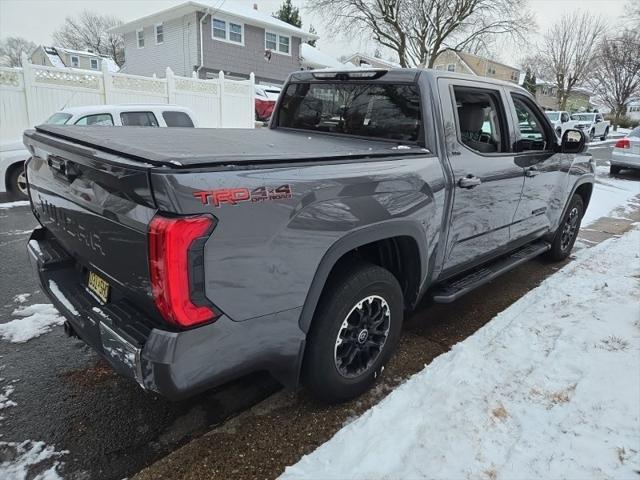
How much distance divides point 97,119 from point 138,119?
0.63 m

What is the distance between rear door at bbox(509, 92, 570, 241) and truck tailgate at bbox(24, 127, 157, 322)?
122 inches

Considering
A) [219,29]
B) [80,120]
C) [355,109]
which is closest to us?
[355,109]

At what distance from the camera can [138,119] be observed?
308 inches

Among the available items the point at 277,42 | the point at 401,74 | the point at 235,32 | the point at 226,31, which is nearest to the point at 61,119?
the point at 401,74

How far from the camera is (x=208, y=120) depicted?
15461 millimetres

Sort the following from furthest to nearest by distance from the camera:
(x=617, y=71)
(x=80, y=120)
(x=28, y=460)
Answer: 1. (x=617, y=71)
2. (x=80, y=120)
3. (x=28, y=460)

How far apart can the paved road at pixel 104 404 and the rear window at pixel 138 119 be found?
4.43 m

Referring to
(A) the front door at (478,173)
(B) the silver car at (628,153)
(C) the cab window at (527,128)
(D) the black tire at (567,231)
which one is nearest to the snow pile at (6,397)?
(A) the front door at (478,173)

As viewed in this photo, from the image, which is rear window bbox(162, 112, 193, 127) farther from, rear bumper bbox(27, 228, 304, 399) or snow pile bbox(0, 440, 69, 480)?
snow pile bbox(0, 440, 69, 480)

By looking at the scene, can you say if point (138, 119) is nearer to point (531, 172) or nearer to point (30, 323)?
point (30, 323)

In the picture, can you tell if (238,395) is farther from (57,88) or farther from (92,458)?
(57,88)

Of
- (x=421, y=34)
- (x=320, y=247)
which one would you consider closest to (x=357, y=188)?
(x=320, y=247)

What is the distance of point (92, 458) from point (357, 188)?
1.89 m

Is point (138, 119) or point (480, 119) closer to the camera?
point (480, 119)
